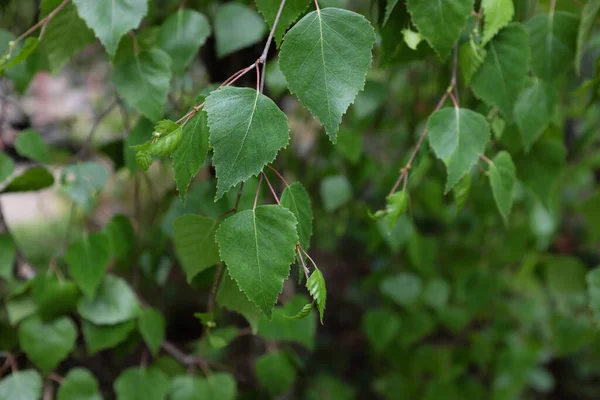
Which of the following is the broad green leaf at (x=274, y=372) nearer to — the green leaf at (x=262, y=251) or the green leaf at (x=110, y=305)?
the green leaf at (x=110, y=305)

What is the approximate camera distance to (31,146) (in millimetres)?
800

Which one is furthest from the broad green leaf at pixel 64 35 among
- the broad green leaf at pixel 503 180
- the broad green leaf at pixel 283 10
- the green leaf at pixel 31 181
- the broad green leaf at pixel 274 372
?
the broad green leaf at pixel 274 372

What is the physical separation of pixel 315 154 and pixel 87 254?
74 centimetres

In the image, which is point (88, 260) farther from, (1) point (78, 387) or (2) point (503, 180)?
(2) point (503, 180)

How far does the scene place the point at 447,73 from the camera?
107 cm

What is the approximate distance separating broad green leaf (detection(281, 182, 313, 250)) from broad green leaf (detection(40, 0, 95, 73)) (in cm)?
35

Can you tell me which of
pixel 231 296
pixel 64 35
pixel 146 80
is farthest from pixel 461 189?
pixel 64 35

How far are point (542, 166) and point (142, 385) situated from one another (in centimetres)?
71

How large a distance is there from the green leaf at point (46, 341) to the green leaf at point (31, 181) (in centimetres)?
21

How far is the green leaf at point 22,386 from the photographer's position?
787 millimetres

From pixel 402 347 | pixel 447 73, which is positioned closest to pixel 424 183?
pixel 447 73

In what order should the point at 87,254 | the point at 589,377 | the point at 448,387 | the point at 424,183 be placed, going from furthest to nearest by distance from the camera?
the point at 589,377 → the point at 448,387 → the point at 424,183 → the point at 87,254

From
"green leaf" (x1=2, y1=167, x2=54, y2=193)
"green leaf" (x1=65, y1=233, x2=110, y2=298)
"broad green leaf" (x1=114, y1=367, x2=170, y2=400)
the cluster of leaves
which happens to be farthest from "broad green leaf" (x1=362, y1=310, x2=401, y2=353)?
"green leaf" (x1=2, y1=167, x2=54, y2=193)

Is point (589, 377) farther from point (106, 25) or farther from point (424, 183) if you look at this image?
point (106, 25)
